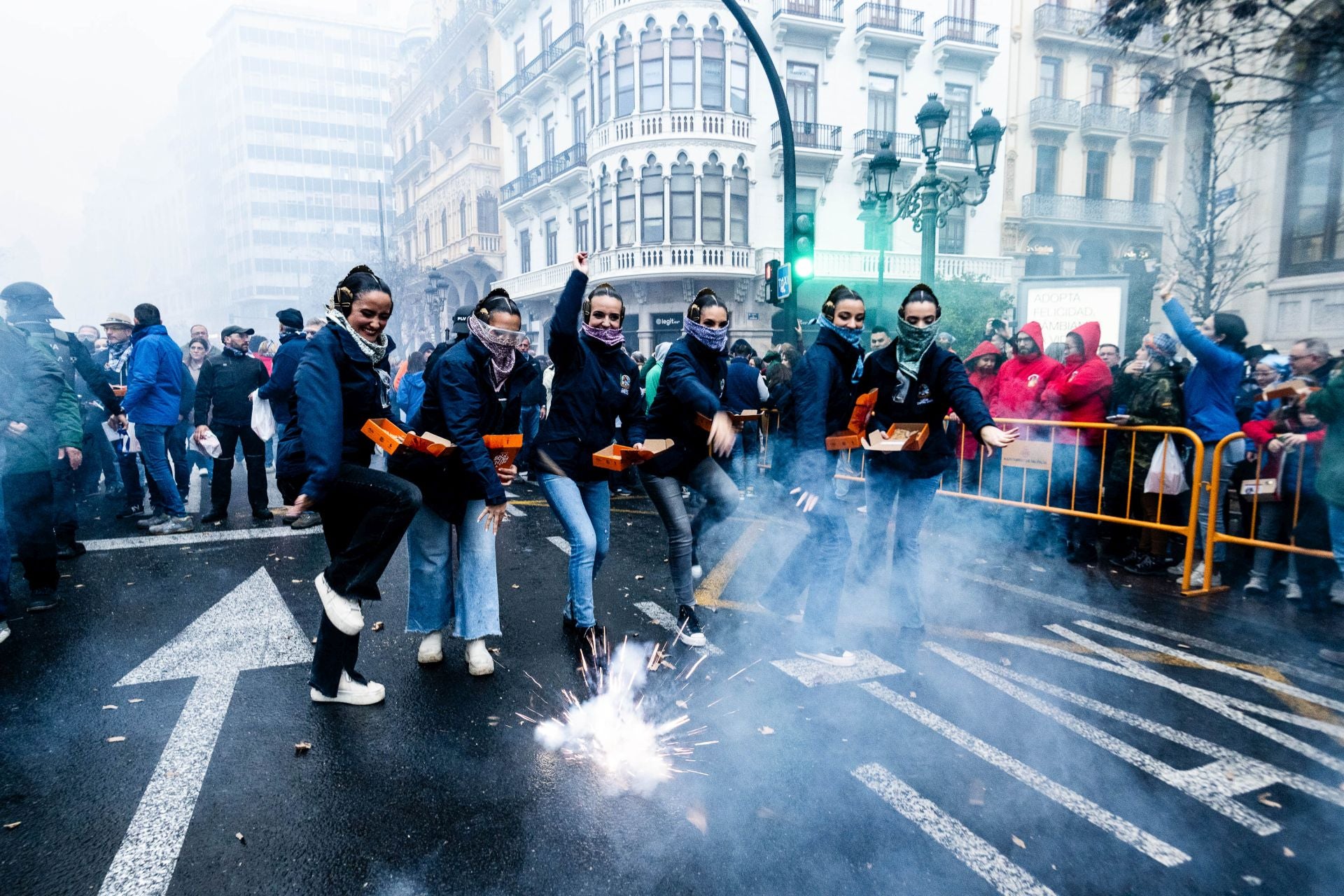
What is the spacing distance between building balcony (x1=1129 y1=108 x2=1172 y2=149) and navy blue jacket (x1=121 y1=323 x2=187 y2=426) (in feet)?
111

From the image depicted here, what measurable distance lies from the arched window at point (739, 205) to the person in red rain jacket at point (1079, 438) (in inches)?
755

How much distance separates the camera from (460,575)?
166 inches

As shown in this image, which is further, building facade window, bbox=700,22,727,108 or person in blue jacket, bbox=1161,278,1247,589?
building facade window, bbox=700,22,727,108

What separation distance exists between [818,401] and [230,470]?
6.76 meters

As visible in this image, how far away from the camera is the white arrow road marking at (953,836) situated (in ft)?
7.86

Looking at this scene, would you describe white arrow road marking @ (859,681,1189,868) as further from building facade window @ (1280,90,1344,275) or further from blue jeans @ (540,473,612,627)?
building facade window @ (1280,90,1344,275)

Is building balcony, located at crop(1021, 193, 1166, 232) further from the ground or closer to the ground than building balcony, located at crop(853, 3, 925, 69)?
closer to the ground

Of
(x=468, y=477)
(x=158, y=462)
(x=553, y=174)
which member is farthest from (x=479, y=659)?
(x=553, y=174)

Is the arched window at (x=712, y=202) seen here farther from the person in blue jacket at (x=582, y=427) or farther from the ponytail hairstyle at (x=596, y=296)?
the person in blue jacket at (x=582, y=427)

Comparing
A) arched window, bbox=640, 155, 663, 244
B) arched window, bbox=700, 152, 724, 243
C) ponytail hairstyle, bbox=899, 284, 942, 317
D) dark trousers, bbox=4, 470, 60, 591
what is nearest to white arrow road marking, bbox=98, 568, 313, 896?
dark trousers, bbox=4, 470, 60, 591

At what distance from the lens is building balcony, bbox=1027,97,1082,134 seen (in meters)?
29.1

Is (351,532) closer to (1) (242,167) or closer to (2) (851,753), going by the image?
(2) (851,753)

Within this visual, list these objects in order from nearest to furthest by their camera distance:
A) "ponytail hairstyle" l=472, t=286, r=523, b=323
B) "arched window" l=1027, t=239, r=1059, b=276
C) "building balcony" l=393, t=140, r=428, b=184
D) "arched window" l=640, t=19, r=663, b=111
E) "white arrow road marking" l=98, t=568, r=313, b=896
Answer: "white arrow road marking" l=98, t=568, r=313, b=896 → "ponytail hairstyle" l=472, t=286, r=523, b=323 → "arched window" l=640, t=19, r=663, b=111 → "arched window" l=1027, t=239, r=1059, b=276 → "building balcony" l=393, t=140, r=428, b=184

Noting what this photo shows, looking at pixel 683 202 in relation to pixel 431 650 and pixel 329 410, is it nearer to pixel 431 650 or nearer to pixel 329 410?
pixel 431 650
